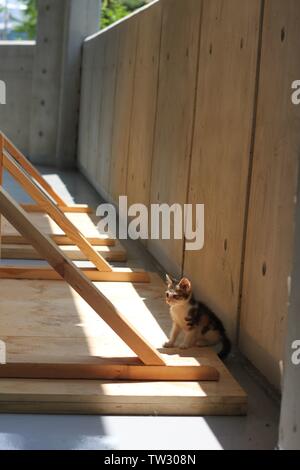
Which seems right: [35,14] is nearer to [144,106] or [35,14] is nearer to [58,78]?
[58,78]

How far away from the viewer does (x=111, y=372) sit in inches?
177

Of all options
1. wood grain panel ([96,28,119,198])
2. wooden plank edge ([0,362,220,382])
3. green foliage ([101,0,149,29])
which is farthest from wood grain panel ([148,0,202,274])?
green foliage ([101,0,149,29])

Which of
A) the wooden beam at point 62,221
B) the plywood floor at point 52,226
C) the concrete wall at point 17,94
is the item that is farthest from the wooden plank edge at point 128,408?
the concrete wall at point 17,94

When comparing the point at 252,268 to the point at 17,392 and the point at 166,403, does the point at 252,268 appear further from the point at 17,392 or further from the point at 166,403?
the point at 17,392

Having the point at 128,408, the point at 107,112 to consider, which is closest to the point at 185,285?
the point at 128,408

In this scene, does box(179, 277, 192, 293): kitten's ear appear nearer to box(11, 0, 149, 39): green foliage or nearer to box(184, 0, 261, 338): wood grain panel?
box(184, 0, 261, 338): wood grain panel

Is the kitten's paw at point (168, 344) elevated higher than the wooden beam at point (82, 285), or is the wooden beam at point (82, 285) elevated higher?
the wooden beam at point (82, 285)

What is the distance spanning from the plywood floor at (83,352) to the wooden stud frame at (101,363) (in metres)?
0.07

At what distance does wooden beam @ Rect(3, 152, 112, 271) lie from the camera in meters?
7.18

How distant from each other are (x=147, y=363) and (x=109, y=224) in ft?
18.6

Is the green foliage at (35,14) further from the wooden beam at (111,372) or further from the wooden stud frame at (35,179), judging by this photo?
the wooden beam at (111,372)

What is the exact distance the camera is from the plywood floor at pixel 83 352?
165 inches
